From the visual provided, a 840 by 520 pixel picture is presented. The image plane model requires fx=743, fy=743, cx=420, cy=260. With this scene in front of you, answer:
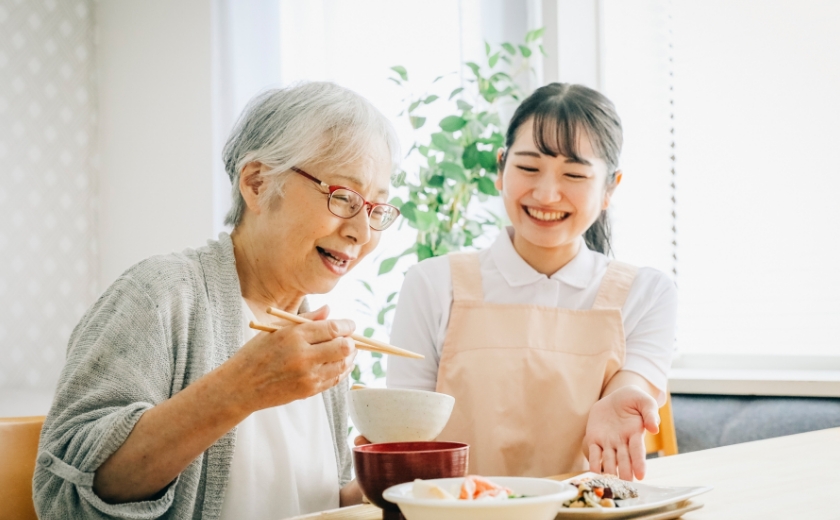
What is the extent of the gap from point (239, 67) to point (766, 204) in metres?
2.31

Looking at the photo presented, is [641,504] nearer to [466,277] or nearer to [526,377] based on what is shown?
[526,377]

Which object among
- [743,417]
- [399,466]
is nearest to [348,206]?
[399,466]

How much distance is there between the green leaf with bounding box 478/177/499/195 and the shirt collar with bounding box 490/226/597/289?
83 cm

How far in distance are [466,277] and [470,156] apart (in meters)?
0.96

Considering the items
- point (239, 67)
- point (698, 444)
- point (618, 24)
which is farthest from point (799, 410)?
point (239, 67)

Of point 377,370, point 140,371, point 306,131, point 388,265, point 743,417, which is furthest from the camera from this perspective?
point 377,370

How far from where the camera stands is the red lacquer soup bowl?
861 mm

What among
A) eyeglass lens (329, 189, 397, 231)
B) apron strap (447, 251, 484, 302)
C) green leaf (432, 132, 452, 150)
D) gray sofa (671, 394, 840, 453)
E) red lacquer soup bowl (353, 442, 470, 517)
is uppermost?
green leaf (432, 132, 452, 150)

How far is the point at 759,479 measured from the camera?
4.28 ft

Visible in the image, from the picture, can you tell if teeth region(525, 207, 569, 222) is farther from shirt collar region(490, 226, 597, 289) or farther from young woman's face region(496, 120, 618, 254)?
shirt collar region(490, 226, 597, 289)

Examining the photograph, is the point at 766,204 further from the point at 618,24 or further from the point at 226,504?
the point at 226,504

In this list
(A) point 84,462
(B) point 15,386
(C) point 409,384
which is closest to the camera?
(A) point 84,462

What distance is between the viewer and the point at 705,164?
119 inches

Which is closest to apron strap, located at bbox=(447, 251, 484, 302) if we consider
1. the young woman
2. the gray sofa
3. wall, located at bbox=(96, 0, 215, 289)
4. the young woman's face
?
the young woman
